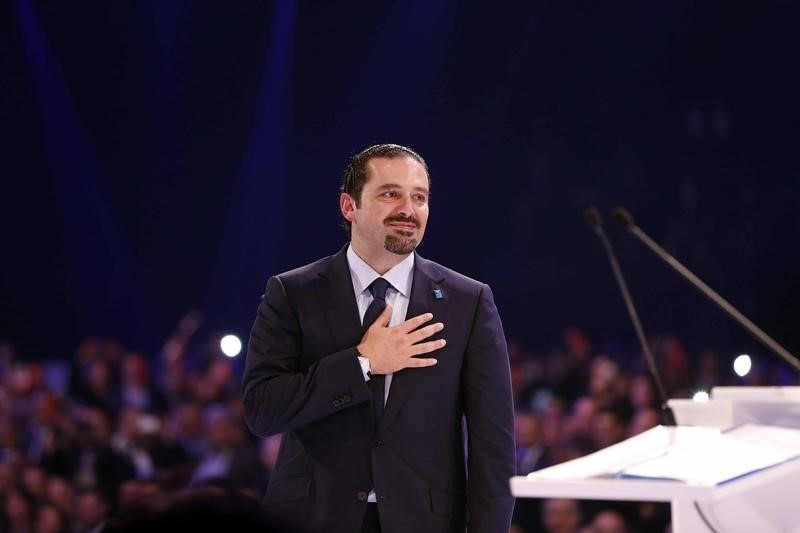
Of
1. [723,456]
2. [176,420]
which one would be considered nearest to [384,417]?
[723,456]

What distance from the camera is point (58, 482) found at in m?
5.70

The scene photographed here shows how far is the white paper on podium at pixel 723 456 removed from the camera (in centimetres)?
141

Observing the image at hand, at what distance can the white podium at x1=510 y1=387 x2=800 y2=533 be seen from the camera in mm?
1385

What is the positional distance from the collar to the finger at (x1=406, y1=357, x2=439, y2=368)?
25cm

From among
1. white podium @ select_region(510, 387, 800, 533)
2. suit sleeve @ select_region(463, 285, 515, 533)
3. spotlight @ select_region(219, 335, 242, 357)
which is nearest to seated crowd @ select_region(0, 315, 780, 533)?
spotlight @ select_region(219, 335, 242, 357)

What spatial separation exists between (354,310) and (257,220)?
398 cm

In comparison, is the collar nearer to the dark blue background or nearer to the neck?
the neck

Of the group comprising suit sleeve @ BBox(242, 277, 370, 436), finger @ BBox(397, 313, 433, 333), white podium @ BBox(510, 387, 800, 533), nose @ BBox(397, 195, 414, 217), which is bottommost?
white podium @ BBox(510, 387, 800, 533)

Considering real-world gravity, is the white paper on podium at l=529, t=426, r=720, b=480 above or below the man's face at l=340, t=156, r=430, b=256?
below

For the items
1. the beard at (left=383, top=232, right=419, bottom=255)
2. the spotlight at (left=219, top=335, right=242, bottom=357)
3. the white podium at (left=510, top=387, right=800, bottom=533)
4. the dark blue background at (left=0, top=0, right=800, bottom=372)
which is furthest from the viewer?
the spotlight at (left=219, top=335, right=242, bottom=357)

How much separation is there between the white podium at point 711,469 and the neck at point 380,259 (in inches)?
36.9

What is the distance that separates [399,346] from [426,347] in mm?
64

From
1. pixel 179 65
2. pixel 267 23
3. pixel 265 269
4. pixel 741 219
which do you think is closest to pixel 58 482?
pixel 265 269

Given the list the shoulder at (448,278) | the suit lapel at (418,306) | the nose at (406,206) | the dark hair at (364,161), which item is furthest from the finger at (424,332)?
the dark hair at (364,161)
